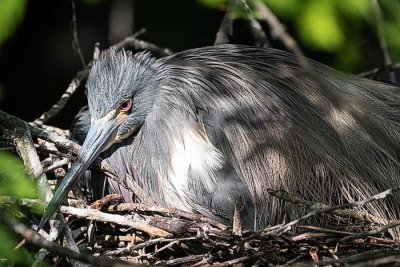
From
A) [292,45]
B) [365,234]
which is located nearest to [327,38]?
[292,45]

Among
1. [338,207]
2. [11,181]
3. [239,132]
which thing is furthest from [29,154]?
[338,207]

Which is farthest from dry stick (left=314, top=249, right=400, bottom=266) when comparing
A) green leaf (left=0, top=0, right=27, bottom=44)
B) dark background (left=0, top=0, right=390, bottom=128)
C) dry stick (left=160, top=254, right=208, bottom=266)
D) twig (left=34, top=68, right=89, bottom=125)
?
dark background (left=0, top=0, right=390, bottom=128)

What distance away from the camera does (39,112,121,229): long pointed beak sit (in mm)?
3438

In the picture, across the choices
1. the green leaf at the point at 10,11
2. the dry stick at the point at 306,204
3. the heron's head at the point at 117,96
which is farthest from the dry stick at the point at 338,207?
the green leaf at the point at 10,11

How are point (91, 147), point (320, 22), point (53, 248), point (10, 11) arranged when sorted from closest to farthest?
point (10, 11)
point (53, 248)
point (320, 22)
point (91, 147)

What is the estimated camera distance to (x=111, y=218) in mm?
3285

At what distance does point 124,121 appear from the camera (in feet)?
12.6

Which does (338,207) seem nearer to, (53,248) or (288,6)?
(288,6)

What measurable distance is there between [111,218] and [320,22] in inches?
50.8

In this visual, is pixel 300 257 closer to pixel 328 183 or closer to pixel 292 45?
pixel 328 183

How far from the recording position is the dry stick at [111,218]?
10.7 ft

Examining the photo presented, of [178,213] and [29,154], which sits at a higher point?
[29,154]

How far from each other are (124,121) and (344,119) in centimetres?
96

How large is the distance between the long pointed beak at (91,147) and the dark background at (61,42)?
2.10 meters
